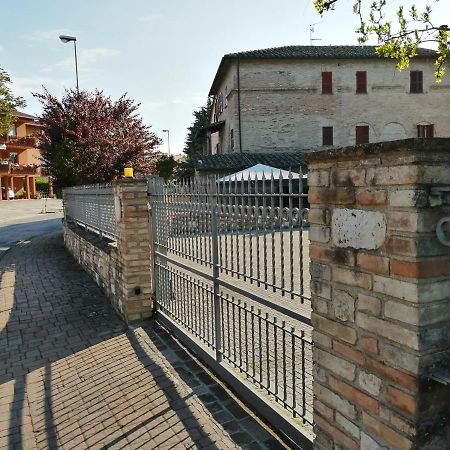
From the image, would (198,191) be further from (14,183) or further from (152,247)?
→ (14,183)

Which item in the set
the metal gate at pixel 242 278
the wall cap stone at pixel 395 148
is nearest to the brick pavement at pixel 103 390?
the metal gate at pixel 242 278

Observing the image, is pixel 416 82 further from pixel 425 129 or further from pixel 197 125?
pixel 197 125

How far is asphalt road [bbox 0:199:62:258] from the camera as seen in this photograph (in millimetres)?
17500

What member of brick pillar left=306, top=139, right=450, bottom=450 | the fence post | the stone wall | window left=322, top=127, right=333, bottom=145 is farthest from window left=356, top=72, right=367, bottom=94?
brick pillar left=306, top=139, right=450, bottom=450

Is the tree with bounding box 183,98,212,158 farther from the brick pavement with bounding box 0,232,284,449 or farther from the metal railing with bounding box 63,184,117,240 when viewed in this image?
the brick pavement with bounding box 0,232,284,449

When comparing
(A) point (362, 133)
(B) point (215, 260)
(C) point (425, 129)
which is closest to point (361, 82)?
(A) point (362, 133)

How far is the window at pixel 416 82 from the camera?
25.8 metres

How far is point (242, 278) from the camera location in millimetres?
3914

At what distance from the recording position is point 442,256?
1.80 metres

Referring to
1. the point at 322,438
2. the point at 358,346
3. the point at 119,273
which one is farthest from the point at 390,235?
the point at 119,273

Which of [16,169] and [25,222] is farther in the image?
[16,169]

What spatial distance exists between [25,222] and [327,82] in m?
20.3

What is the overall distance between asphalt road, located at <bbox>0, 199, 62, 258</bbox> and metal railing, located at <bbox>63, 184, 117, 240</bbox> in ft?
9.52

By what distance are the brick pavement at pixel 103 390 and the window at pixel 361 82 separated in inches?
916
